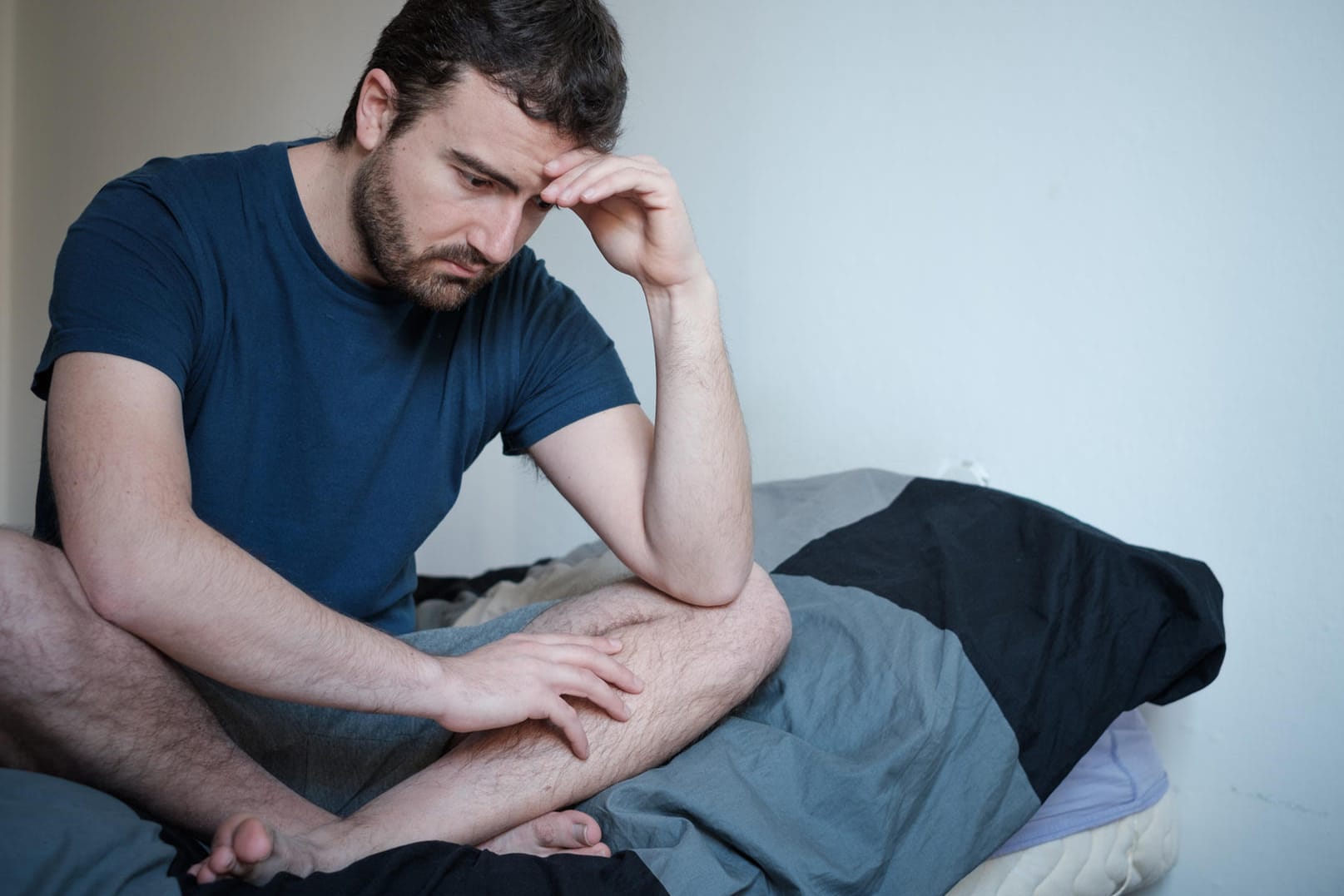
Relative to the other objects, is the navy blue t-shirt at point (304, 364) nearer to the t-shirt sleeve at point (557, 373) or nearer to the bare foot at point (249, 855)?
the t-shirt sleeve at point (557, 373)

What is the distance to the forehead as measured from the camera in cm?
111

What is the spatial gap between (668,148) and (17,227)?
8.10 ft

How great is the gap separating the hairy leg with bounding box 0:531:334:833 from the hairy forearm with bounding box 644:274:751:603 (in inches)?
17.4

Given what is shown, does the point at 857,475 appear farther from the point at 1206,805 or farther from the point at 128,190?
the point at 128,190

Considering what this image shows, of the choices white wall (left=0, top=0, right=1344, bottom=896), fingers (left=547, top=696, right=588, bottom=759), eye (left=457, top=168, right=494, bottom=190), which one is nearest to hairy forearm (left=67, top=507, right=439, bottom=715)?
fingers (left=547, top=696, right=588, bottom=759)

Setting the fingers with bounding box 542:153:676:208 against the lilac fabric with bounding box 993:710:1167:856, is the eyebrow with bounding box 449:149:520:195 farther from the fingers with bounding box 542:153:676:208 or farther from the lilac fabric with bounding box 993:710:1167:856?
the lilac fabric with bounding box 993:710:1167:856

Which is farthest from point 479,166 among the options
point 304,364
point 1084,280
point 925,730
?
point 1084,280

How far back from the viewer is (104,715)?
2.95 ft

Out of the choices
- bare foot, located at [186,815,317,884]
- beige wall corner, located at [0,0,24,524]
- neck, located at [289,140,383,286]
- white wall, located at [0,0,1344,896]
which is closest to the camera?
bare foot, located at [186,815,317,884]

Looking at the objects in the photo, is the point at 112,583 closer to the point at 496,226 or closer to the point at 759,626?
the point at 496,226

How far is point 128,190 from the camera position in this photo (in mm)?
1091

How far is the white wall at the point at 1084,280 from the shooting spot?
1.48 meters

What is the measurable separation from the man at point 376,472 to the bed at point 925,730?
0.24ft

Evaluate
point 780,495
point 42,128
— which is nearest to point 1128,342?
point 780,495
